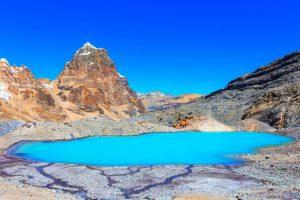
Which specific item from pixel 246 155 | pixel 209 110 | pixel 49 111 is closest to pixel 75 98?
pixel 49 111

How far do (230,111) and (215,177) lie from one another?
220ft

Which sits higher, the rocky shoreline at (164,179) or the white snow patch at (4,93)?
the white snow patch at (4,93)

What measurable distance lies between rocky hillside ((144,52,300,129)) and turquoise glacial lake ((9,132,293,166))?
1771 cm

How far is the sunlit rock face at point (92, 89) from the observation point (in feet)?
543

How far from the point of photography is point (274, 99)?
8869cm

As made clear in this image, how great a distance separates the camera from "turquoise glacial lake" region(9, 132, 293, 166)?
3922 cm

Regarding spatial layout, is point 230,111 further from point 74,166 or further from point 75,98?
point 75,98

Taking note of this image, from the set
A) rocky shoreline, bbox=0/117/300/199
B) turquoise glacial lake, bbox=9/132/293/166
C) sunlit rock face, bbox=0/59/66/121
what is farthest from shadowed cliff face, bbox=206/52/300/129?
sunlit rock face, bbox=0/59/66/121

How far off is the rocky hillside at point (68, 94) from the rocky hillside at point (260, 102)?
4419cm

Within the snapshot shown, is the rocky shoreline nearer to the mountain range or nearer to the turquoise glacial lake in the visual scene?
the turquoise glacial lake

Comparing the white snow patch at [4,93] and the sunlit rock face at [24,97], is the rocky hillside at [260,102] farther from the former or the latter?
the white snow patch at [4,93]

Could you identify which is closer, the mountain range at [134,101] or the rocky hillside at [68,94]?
the mountain range at [134,101]

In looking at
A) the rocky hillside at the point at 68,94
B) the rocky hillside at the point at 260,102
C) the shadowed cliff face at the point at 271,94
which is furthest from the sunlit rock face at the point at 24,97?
the shadowed cliff face at the point at 271,94

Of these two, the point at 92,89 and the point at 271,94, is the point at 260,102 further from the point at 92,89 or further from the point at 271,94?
the point at 92,89
